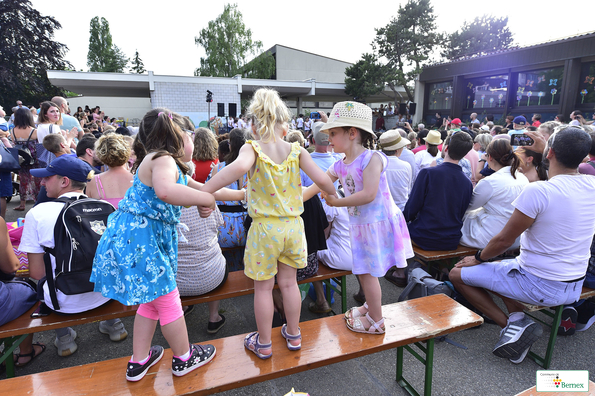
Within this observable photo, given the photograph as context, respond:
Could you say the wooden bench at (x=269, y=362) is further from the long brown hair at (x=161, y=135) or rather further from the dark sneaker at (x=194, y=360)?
the long brown hair at (x=161, y=135)

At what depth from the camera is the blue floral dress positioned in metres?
1.65

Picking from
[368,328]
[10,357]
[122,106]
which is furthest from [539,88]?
[122,106]

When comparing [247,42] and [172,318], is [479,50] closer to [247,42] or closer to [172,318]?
[247,42]

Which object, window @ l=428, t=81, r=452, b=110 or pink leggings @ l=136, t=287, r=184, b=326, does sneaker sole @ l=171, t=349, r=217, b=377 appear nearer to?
pink leggings @ l=136, t=287, r=184, b=326

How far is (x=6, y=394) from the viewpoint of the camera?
1.61m

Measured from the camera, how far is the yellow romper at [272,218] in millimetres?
1788

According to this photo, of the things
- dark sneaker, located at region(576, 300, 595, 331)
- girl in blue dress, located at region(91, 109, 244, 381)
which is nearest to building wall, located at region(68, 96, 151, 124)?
girl in blue dress, located at region(91, 109, 244, 381)

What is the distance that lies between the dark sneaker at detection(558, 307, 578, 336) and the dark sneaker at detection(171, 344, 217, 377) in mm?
2989

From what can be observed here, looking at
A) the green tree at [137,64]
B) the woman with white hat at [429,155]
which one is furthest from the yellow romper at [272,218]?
the green tree at [137,64]

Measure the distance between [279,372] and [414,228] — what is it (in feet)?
7.61

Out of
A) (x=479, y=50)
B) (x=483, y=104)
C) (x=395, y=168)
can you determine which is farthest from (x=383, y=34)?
(x=395, y=168)

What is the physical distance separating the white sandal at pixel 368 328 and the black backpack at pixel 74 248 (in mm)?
1705

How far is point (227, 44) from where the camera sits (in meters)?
36.3

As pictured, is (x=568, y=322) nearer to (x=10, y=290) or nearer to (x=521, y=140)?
(x=521, y=140)
